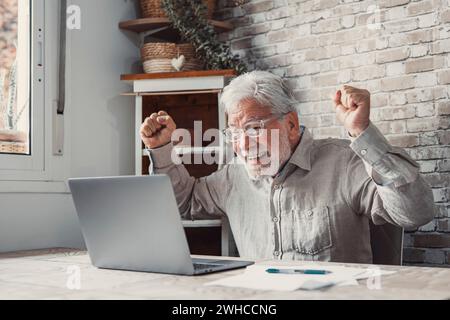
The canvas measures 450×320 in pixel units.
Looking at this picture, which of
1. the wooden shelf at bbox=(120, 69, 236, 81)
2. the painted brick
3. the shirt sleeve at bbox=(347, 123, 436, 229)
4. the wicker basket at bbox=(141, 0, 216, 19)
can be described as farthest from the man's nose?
the wicker basket at bbox=(141, 0, 216, 19)

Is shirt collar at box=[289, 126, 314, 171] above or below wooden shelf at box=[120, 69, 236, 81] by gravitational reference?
below

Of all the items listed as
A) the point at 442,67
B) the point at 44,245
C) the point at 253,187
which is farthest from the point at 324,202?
the point at 44,245

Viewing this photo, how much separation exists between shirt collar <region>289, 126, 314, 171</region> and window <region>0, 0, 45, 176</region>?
1272mm

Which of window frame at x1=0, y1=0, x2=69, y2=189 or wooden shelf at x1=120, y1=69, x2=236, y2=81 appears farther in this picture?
wooden shelf at x1=120, y1=69, x2=236, y2=81

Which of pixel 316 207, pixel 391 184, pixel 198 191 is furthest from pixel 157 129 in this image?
pixel 391 184

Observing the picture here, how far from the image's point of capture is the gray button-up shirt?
2088 mm

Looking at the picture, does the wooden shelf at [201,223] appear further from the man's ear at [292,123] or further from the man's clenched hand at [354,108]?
the man's clenched hand at [354,108]

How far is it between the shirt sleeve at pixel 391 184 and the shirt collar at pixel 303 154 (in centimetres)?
25

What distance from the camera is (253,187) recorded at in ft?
7.89

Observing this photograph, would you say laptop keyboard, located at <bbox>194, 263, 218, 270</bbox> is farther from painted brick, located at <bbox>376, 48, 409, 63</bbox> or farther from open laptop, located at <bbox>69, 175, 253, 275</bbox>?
painted brick, located at <bbox>376, 48, 409, 63</bbox>

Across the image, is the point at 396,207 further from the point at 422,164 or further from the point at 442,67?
the point at 442,67

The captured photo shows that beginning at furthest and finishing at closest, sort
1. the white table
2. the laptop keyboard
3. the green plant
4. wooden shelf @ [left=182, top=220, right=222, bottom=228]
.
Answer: the green plant → wooden shelf @ [left=182, top=220, right=222, bottom=228] → the laptop keyboard → the white table
